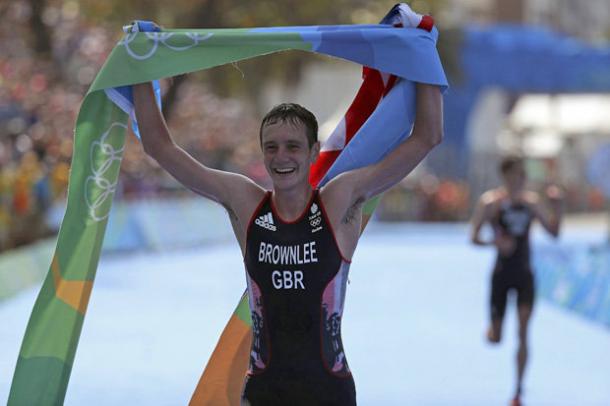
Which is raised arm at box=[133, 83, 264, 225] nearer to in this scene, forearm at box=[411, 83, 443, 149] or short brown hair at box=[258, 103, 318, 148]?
short brown hair at box=[258, 103, 318, 148]

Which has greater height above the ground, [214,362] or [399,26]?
[399,26]

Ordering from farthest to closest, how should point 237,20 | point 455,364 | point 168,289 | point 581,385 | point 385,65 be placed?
point 237,20 → point 168,289 → point 455,364 → point 581,385 → point 385,65

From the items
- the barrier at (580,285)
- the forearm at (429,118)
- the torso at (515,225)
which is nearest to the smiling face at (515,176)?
the torso at (515,225)

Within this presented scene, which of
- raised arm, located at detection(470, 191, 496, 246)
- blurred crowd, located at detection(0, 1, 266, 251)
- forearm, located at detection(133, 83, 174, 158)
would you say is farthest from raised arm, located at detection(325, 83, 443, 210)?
blurred crowd, located at detection(0, 1, 266, 251)

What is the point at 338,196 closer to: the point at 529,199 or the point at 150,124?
the point at 150,124

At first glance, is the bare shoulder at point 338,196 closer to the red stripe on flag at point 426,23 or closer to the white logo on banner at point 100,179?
the red stripe on flag at point 426,23

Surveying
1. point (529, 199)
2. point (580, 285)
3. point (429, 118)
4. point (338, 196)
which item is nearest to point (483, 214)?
point (529, 199)

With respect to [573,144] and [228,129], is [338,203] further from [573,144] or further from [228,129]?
[573,144]

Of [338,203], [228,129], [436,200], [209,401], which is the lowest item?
[209,401]

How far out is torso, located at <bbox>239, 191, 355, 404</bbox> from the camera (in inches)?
180

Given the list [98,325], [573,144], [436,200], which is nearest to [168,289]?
[98,325]

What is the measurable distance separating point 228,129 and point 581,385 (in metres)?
33.7

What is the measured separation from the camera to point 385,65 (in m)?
4.95

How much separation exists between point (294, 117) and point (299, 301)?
669mm
